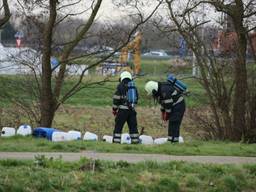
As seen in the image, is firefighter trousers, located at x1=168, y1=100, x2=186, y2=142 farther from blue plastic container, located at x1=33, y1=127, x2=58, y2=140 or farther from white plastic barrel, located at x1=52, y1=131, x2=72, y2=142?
blue plastic container, located at x1=33, y1=127, x2=58, y2=140

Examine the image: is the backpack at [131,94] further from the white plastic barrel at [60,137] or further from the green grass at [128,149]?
the green grass at [128,149]

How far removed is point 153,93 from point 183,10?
4335 millimetres

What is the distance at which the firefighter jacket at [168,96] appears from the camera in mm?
13875

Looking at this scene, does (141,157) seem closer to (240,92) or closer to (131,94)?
(131,94)

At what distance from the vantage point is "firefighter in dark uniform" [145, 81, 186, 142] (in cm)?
1386

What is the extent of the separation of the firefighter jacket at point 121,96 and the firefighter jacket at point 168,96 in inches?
29.5

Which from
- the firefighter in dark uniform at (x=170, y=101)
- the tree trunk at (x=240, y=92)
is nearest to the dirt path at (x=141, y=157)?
the firefighter in dark uniform at (x=170, y=101)

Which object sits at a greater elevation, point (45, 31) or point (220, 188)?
point (45, 31)

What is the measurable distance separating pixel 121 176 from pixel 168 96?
6.80 metres

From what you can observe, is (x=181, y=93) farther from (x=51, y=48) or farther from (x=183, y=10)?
(x=51, y=48)

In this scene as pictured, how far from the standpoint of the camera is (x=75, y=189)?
6688 millimetres

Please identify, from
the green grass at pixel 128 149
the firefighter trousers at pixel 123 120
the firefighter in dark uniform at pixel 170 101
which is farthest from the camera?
the firefighter trousers at pixel 123 120

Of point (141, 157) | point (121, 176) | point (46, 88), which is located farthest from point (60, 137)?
point (121, 176)

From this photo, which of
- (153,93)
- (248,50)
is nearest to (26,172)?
(153,93)
